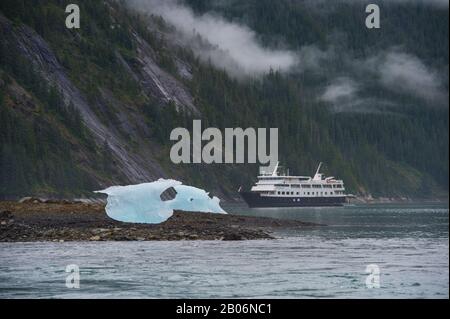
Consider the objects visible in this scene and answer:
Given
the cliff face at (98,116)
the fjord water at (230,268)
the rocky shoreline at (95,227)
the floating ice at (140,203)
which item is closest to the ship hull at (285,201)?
the cliff face at (98,116)

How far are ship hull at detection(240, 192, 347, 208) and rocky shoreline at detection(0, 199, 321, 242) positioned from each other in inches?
3720

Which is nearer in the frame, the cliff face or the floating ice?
the floating ice

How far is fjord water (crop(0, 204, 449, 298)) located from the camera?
3656 cm

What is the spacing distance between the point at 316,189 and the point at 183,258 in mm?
151225

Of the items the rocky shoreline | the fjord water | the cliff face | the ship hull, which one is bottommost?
the fjord water

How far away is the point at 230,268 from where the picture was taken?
44.8 meters

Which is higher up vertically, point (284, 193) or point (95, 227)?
point (284, 193)

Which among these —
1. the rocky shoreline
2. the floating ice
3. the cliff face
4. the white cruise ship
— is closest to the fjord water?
the rocky shoreline

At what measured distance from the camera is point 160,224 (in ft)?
232

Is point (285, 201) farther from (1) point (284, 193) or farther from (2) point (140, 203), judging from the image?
(2) point (140, 203)

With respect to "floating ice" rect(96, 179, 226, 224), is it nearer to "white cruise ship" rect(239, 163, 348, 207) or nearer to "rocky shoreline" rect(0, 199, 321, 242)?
"rocky shoreline" rect(0, 199, 321, 242)

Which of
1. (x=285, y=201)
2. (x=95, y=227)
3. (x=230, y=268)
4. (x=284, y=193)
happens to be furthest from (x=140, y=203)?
(x=284, y=193)

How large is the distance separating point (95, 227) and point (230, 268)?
24.5 m
